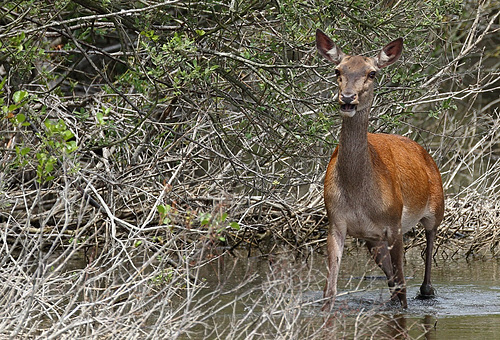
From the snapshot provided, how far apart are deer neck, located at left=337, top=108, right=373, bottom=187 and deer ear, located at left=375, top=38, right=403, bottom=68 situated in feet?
1.67

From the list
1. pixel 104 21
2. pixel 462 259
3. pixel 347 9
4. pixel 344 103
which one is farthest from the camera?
pixel 462 259

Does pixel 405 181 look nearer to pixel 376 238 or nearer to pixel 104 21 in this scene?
pixel 376 238

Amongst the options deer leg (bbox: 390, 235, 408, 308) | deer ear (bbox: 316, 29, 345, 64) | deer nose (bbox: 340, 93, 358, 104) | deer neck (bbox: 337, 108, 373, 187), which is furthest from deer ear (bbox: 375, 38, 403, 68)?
deer leg (bbox: 390, 235, 408, 308)

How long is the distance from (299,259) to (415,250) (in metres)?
1.68

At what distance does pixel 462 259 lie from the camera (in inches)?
423

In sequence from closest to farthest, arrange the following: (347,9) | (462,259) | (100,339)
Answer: (100,339) < (347,9) < (462,259)

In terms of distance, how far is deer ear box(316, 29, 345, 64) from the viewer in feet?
25.5

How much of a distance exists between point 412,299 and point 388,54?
221cm

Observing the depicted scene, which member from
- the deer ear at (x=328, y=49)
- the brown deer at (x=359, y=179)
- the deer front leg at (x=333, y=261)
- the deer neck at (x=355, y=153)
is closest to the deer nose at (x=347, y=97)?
the brown deer at (x=359, y=179)

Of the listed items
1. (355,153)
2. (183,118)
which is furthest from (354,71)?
(183,118)

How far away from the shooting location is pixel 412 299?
8578 mm

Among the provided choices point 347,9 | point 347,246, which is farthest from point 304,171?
point 347,9

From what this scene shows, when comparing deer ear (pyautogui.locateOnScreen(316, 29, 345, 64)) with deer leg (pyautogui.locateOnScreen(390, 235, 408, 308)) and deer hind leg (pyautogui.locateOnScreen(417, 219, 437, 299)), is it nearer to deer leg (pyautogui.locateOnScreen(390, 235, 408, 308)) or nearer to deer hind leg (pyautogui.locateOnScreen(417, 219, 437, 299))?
deer leg (pyautogui.locateOnScreen(390, 235, 408, 308))

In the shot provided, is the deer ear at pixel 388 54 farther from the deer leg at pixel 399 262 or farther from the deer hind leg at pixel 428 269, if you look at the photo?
the deer hind leg at pixel 428 269
